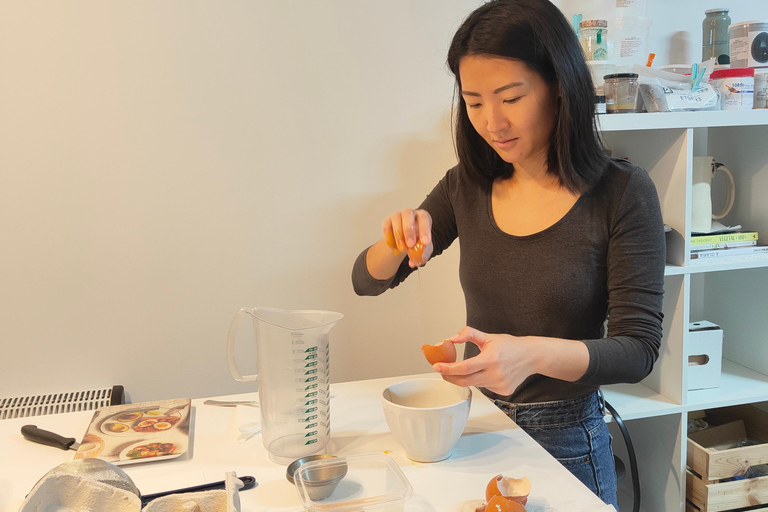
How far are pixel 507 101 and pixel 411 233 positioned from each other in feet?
0.95

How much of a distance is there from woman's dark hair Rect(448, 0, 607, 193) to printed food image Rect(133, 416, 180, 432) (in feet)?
2.73

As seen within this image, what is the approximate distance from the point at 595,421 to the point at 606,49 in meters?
0.98

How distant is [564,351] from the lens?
1021 millimetres

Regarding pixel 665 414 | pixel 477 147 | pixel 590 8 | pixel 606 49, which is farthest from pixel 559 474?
pixel 590 8

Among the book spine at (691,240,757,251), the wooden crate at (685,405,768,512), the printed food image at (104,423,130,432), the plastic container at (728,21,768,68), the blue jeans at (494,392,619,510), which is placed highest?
the plastic container at (728,21,768,68)

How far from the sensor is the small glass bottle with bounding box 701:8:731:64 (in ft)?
5.95

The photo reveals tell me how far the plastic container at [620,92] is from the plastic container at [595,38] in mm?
110

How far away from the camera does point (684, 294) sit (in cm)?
165

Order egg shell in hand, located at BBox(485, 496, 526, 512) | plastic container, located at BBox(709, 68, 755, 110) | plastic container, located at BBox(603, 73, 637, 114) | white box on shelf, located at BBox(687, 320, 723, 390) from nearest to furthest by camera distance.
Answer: egg shell in hand, located at BBox(485, 496, 526, 512)
plastic container, located at BBox(603, 73, 637, 114)
plastic container, located at BBox(709, 68, 755, 110)
white box on shelf, located at BBox(687, 320, 723, 390)

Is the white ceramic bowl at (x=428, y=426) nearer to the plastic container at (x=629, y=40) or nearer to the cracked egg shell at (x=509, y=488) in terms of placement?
the cracked egg shell at (x=509, y=488)

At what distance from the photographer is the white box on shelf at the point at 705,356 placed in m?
1.78

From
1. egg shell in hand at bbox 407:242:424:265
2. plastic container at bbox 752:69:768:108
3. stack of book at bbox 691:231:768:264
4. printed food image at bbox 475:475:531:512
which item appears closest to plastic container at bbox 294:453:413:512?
printed food image at bbox 475:475:531:512

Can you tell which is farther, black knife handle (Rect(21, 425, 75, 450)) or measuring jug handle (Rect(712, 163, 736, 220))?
measuring jug handle (Rect(712, 163, 736, 220))

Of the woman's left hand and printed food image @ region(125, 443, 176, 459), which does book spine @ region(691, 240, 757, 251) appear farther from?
printed food image @ region(125, 443, 176, 459)
